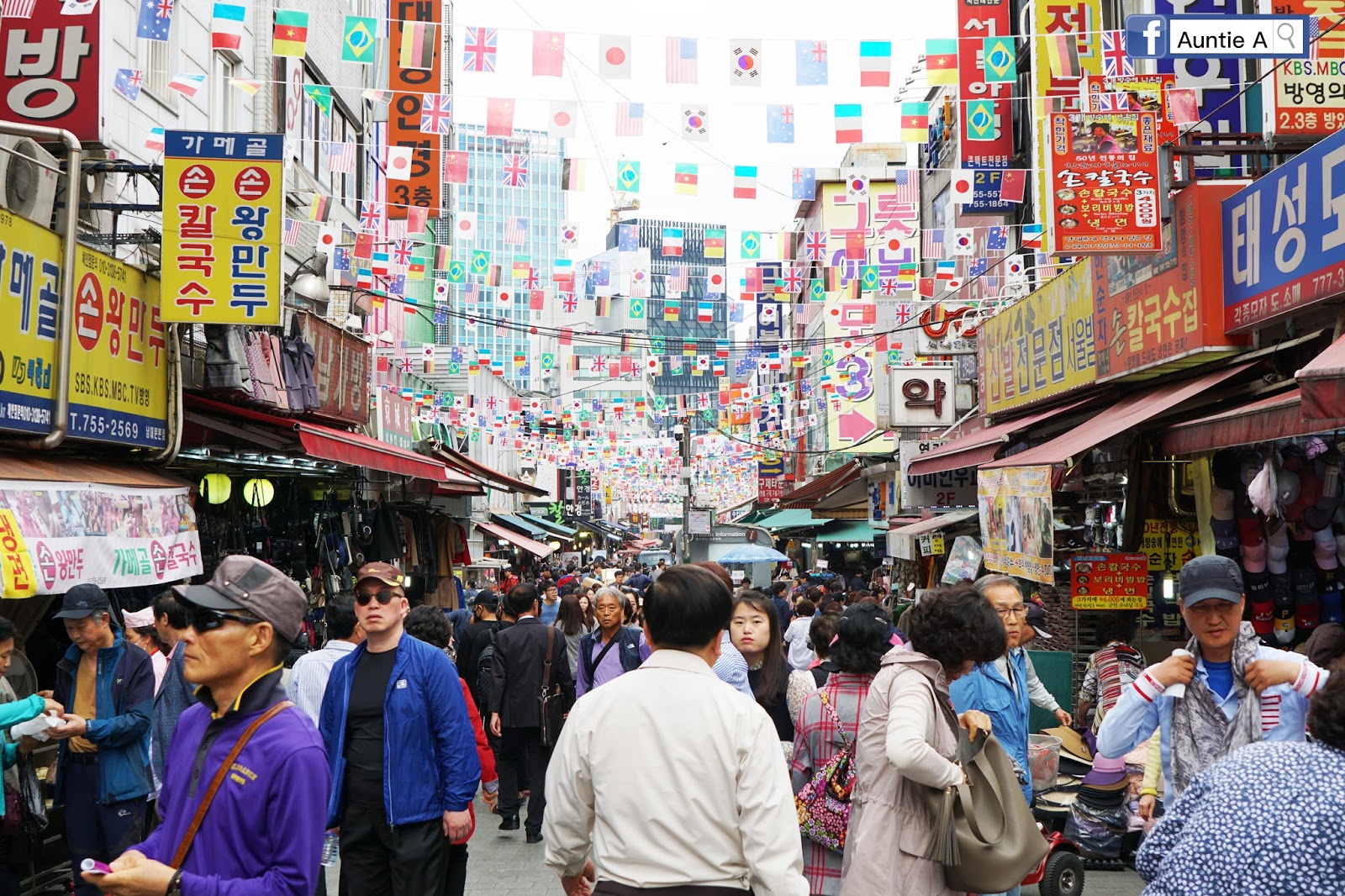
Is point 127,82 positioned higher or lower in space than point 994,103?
lower

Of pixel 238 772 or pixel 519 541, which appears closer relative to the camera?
pixel 238 772

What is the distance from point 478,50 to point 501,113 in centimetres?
110

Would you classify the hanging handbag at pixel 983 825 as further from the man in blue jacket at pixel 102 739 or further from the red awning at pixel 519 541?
the red awning at pixel 519 541

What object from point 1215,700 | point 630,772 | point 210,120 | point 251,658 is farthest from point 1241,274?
point 210,120

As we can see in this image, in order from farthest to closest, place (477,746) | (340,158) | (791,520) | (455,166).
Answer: (791,520), (340,158), (455,166), (477,746)

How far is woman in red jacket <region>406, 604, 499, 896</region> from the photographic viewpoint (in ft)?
18.7

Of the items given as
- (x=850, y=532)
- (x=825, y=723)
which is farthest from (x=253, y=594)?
(x=850, y=532)

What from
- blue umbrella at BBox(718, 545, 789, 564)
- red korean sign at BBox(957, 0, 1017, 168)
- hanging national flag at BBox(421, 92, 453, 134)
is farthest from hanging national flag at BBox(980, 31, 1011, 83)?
blue umbrella at BBox(718, 545, 789, 564)

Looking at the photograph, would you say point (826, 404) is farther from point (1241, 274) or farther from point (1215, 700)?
point (1215, 700)

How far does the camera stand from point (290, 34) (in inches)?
428

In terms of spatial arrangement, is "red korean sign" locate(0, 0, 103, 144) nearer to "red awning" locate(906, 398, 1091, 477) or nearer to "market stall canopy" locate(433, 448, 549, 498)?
"red awning" locate(906, 398, 1091, 477)

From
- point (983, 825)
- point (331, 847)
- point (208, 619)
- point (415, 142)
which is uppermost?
point (415, 142)

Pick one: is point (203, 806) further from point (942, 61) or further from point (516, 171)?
point (516, 171)

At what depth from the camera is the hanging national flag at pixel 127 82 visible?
10.9m
